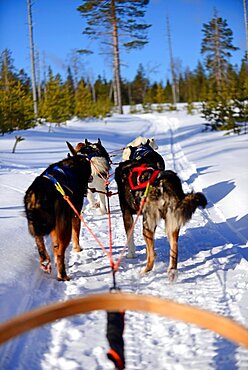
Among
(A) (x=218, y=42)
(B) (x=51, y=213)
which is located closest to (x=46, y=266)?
(B) (x=51, y=213)

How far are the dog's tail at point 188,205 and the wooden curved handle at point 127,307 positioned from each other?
2564 millimetres

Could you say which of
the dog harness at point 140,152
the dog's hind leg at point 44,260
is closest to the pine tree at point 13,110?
the dog harness at point 140,152

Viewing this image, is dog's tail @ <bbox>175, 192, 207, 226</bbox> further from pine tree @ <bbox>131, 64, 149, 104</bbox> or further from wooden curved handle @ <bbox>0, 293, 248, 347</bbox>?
pine tree @ <bbox>131, 64, 149, 104</bbox>

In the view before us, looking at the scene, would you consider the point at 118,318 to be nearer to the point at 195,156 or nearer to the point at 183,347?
the point at 183,347

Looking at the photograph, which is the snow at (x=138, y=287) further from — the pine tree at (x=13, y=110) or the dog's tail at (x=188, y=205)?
the pine tree at (x=13, y=110)

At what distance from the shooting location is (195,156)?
1398cm

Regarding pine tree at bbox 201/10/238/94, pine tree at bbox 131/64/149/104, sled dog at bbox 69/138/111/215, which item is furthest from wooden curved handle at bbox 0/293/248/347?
pine tree at bbox 131/64/149/104

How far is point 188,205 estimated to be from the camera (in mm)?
4059

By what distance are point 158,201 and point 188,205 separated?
361 mm

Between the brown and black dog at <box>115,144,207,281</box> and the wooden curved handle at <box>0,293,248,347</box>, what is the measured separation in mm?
2587

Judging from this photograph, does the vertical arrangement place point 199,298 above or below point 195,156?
below

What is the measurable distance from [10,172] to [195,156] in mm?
6698


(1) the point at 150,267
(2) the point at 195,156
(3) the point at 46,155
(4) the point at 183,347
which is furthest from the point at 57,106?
(4) the point at 183,347

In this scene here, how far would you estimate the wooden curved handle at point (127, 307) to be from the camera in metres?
1.43
